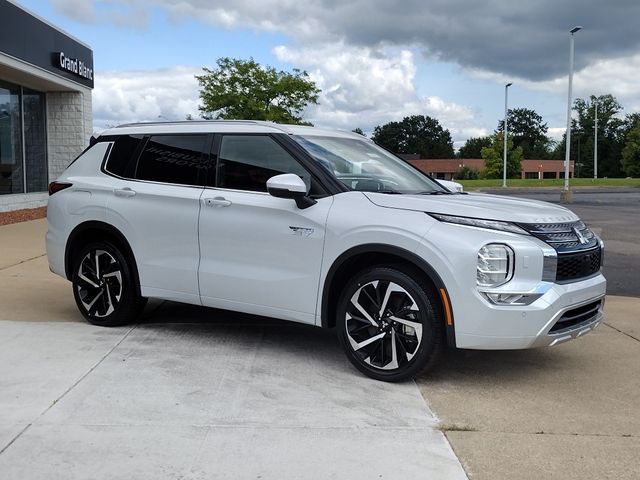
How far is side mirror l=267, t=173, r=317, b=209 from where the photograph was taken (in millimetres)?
4801

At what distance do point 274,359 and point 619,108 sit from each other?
14855 cm

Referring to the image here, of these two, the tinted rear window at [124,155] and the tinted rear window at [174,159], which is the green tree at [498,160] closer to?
the tinted rear window at [124,155]

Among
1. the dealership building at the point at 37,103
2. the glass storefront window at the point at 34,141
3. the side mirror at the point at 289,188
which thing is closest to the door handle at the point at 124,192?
the side mirror at the point at 289,188

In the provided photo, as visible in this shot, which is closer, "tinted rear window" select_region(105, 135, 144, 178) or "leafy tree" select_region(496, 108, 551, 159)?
"tinted rear window" select_region(105, 135, 144, 178)

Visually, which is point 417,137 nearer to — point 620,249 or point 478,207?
point 620,249

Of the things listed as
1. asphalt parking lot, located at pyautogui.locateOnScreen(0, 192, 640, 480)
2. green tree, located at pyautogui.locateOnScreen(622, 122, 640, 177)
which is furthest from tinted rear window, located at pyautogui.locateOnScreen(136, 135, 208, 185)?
green tree, located at pyautogui.locateOnScreen(622, 122, 640, 177)

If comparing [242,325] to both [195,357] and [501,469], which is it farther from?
[501,469]

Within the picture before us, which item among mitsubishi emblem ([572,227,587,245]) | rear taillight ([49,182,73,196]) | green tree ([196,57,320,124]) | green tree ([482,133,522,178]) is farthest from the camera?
Result: green tree ([482,133,522,178])

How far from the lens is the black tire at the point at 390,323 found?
450 centimetres

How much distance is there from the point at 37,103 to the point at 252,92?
1761 cm

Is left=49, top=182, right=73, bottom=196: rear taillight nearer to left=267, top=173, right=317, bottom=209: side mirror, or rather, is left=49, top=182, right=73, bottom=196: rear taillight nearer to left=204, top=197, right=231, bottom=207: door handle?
left=204, top=197, right=231, bottom=207: door handle

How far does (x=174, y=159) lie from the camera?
19.2 feet

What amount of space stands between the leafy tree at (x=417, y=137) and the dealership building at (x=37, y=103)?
432 ft

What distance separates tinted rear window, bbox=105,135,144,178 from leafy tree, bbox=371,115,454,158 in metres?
145
